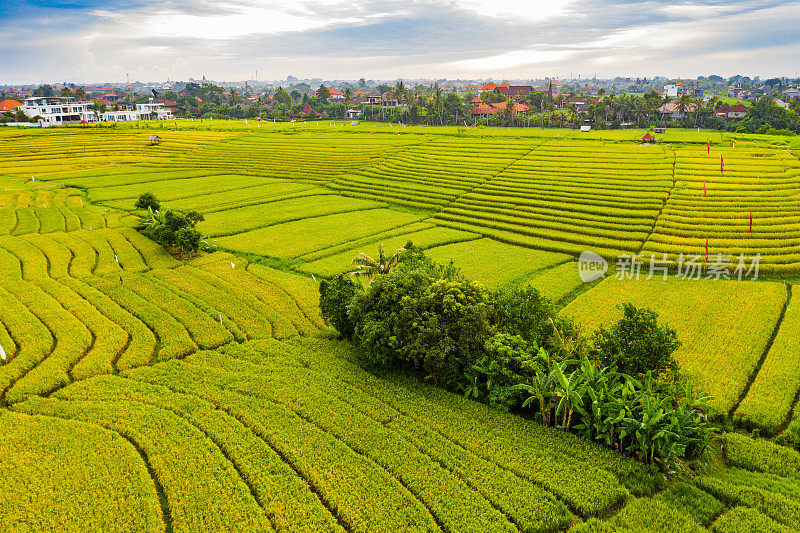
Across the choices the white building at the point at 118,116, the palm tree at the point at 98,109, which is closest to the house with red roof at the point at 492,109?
the white building at the point at 118,116

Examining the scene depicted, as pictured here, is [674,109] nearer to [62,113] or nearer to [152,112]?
[152,112]

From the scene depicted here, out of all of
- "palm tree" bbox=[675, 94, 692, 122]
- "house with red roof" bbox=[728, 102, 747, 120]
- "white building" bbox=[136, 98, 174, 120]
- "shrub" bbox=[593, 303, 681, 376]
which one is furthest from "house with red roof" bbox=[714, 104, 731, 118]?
"white building" bbox=[136, 98, 174, 120]

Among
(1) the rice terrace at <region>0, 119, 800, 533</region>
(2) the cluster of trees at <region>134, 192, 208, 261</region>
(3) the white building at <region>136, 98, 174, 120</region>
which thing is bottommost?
(1) the rice terrace at <region>0, 119, 800, 533</region>

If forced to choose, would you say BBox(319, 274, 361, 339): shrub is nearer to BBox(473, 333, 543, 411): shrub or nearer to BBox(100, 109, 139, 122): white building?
BBox(473, 333, 543, 411): shrub

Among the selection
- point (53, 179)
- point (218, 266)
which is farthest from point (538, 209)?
point (53, 179)

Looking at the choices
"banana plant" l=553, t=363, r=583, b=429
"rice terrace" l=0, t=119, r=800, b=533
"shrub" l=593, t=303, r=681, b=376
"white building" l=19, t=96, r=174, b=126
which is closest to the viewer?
"rice terrace" l=0, t=119, r=800, b=533

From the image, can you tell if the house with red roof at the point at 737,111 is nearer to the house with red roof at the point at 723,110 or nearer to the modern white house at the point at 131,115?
the house with red roof at the point at 723,110
